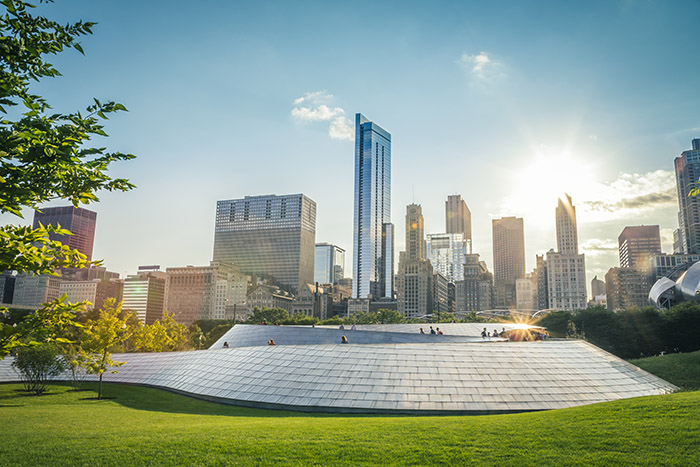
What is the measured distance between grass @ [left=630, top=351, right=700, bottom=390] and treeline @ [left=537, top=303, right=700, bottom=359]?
25971mm

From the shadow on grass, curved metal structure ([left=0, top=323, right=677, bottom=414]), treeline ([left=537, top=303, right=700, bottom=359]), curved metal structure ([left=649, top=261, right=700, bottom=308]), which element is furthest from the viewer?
curved metal structure ([left=649, top=261, right=700, bottom=308])

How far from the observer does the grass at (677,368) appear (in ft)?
152

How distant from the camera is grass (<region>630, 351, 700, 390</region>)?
4625 centimetres

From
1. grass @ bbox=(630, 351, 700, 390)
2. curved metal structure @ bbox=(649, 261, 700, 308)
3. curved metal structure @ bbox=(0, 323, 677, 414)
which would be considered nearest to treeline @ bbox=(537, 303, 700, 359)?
grass @ bbox=(630, 351, 700, 390)

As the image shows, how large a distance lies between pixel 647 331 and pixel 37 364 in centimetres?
8773

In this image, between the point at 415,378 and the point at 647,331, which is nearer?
the point at 415,378

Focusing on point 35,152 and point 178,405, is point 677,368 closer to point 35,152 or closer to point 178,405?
point 178,405

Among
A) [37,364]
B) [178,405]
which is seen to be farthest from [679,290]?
[37,364]

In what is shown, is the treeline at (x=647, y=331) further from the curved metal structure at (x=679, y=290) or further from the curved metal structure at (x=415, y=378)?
the curved metal structure at (x=415, y=378)

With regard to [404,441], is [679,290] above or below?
above

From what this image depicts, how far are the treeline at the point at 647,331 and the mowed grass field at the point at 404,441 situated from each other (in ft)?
238

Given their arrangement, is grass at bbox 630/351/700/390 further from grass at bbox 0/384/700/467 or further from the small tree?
the small tree

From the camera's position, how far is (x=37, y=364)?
33938mm

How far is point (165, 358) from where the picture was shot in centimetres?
4169
